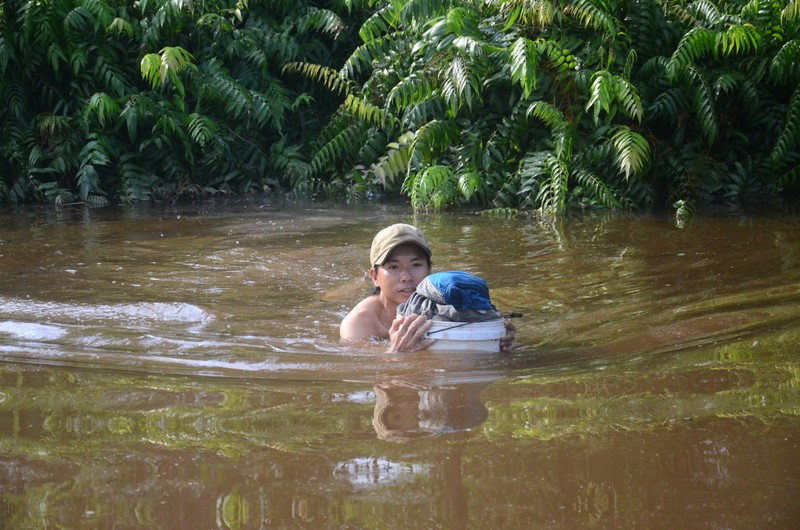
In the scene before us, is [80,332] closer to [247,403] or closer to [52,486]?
[247,403]

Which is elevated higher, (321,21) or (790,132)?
(321,21)

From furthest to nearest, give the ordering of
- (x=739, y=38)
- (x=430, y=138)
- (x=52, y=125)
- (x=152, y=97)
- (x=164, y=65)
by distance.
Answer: (x=152, y=97), (x=52, y=125), (x=164, y=65), (x=430, y=138), (x=739, y=38)

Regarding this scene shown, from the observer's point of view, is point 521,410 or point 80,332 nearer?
point 521,410

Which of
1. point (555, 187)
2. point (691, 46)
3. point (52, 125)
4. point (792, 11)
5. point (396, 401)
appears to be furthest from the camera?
point (52, 125)

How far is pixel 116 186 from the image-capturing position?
1148 centimetres

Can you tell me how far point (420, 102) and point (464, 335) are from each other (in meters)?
6.48

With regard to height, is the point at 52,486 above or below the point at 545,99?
below

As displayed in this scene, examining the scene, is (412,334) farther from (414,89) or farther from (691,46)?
(691,46)

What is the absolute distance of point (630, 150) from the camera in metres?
8.97

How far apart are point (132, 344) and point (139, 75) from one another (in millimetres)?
8255

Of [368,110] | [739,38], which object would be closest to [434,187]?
[368,110]

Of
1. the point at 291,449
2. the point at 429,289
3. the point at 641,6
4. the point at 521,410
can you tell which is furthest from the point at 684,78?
the point at 291,449

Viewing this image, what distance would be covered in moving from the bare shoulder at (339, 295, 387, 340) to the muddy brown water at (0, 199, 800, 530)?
0.40 feet

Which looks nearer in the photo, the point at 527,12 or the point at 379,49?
the point at 527,12
